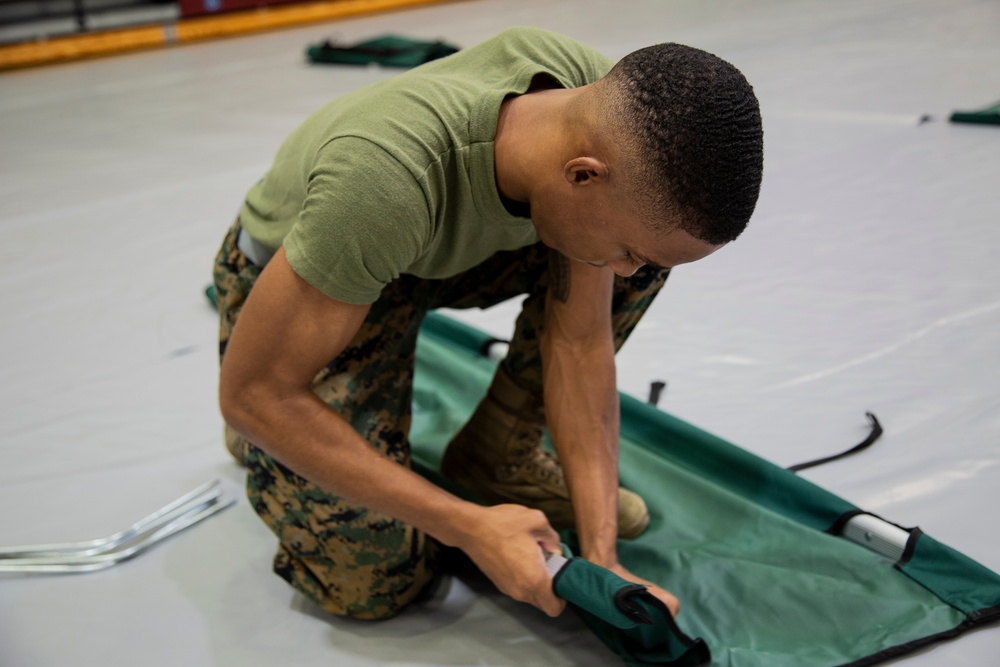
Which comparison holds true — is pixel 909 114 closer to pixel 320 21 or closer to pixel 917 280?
pixel 917 280

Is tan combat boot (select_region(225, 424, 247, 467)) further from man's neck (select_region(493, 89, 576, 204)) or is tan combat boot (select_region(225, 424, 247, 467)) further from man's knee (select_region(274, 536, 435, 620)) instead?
man's neck (select_region(493, 89, 576, 204))

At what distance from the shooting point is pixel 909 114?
11.0 feet

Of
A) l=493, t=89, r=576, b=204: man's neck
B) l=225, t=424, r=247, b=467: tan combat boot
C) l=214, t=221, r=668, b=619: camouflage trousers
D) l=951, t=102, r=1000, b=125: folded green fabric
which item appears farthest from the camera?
l=951, t=102, r=1000, b=125: folded green fabric

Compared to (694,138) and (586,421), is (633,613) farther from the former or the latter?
(694,138)

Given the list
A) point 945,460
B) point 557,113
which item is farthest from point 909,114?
point 557,113

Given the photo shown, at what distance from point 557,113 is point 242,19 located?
725 cm

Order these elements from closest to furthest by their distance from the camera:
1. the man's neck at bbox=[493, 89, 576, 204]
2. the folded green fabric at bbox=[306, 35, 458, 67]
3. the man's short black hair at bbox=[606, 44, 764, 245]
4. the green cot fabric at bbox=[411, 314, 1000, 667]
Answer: the man's short black hair at bbox=[606, 44, 764, 245], the man's neck at bbox=[493, 89, 576, 204], the green cot fabric at bbox=[411, 314, 1000, 667], the folded green fabric at bbox=[306, 35, 458, 67]

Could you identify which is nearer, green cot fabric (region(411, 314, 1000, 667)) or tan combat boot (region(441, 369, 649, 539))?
green cot fabric (region(411, 314, 1000, 667))

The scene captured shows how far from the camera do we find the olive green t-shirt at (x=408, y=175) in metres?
1.04

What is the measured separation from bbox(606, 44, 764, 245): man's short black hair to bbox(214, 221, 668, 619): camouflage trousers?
0.46 meters

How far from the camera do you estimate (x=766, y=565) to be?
1374 millimetres

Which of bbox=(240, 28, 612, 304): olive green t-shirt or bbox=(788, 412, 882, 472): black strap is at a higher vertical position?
bbox=(240, 28, 612, 304): olive green t-shirt

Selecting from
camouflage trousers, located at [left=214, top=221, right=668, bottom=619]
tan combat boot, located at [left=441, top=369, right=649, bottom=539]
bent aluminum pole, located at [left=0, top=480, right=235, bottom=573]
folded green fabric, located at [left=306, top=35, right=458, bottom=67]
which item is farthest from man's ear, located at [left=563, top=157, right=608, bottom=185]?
folded green fabric, located at [left=306, top=35, right=458, bottom=67]

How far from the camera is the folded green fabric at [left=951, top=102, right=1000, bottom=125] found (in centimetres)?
312
